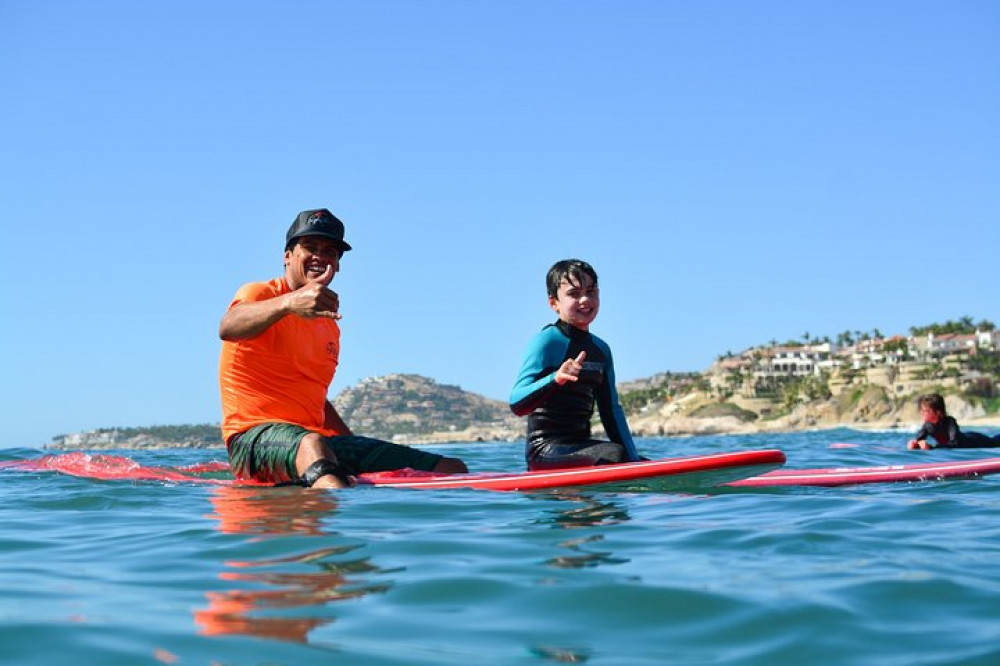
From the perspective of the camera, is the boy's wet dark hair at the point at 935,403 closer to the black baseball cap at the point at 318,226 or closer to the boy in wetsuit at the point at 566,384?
the boy in wetsuit at the point at 566,384

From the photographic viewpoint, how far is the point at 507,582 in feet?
12.8

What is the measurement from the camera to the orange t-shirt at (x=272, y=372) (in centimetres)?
735

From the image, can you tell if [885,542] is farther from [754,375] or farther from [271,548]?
[754,375]

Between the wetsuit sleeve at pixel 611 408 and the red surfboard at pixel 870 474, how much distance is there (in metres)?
0.97

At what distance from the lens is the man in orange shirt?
695 cm

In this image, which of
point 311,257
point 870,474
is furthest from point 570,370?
point 870,474

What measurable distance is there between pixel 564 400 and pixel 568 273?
0.90 meters

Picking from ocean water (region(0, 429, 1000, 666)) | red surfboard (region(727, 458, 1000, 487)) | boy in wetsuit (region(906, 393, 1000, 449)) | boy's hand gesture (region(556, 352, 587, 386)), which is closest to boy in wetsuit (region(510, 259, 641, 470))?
boy's hand gesture (region(556, 352, 587, 386))

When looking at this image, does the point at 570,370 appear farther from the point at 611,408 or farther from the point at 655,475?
the point at 611,408

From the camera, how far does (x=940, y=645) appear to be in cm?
304

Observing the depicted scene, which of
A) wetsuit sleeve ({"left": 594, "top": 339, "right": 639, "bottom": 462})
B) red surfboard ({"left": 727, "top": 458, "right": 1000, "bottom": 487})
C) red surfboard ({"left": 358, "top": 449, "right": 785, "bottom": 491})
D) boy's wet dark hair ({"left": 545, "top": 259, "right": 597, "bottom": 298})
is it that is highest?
boy's wet dark hair ({"left": 545, "top": 259, "right": 597, "bottom": 298})

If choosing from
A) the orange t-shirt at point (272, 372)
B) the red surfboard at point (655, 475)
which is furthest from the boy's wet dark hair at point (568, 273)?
the orange t-shirt at point (272, 372)

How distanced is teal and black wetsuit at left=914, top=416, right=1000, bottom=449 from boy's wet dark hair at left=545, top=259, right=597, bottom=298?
8960 mm

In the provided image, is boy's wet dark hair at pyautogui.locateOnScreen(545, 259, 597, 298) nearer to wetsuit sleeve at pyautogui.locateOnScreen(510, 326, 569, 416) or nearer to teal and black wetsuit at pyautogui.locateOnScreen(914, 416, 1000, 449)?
wetsuit sleeve at pyautogui.locateOnScreen(510, 326, 569, 416)
